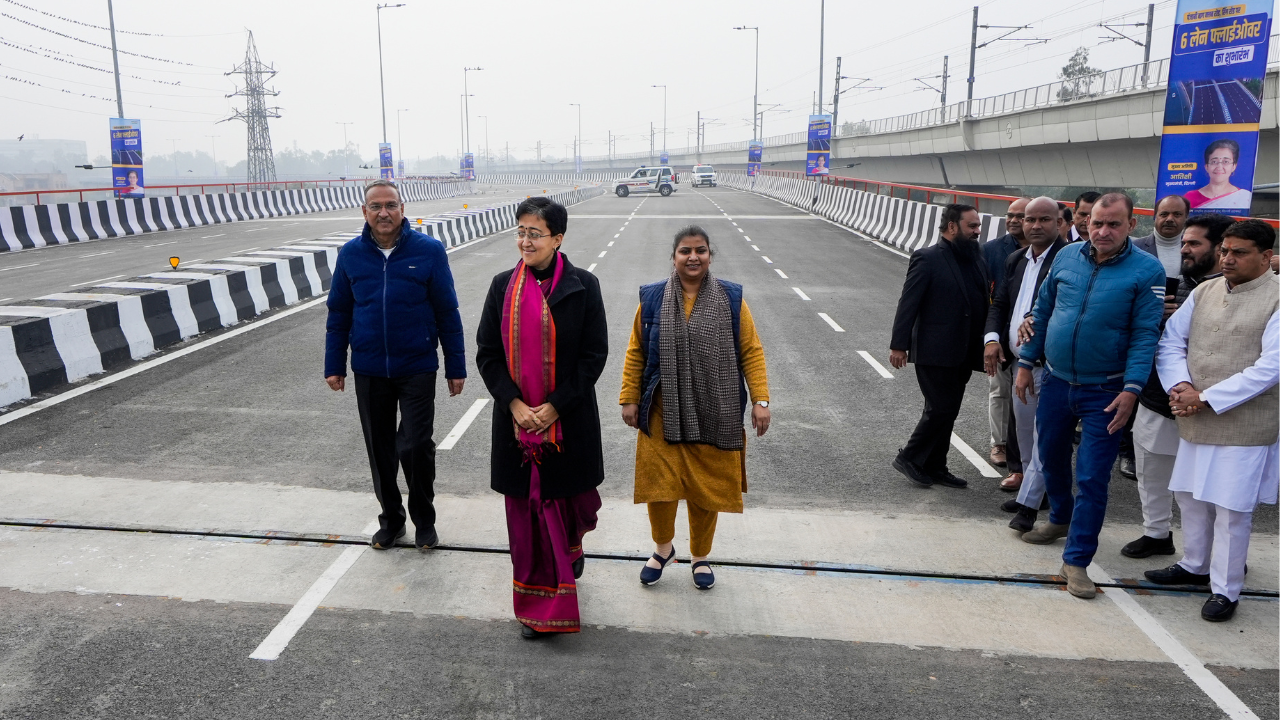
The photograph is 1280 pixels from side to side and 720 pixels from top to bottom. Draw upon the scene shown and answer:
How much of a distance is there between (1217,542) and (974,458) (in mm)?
2587

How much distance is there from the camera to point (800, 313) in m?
13.9

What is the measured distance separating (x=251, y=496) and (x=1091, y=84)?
3370 cm

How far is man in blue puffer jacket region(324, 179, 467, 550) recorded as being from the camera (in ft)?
16.3

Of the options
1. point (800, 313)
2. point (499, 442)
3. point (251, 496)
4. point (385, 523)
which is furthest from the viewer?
point (800, 313)

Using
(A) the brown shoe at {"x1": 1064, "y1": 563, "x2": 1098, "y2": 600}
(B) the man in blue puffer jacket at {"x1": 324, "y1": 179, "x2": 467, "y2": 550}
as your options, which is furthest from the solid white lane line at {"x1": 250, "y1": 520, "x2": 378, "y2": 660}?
(A) the brown shoe at {"x1": 1064, "y1": 563, "x2": 1098, "y2": 600}

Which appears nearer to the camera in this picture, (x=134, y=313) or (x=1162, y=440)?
(x=1162, y=440)

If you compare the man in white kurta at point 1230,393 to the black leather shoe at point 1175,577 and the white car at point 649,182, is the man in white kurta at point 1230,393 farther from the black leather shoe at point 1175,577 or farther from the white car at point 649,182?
the white car at point 649,182

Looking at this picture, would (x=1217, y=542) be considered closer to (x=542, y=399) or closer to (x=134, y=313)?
(x=542, y=399)

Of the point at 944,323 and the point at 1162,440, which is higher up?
the point at 944,323

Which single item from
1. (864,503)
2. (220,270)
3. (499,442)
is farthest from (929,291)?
(220,270)

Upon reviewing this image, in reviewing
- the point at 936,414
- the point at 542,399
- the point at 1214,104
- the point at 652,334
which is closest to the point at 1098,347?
the point at 936,414

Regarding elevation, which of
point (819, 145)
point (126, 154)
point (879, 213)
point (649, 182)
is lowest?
point (879, 213)

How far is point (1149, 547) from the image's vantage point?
5.23 meters

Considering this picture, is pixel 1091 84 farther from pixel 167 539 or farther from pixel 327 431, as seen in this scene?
pixel 167 539
